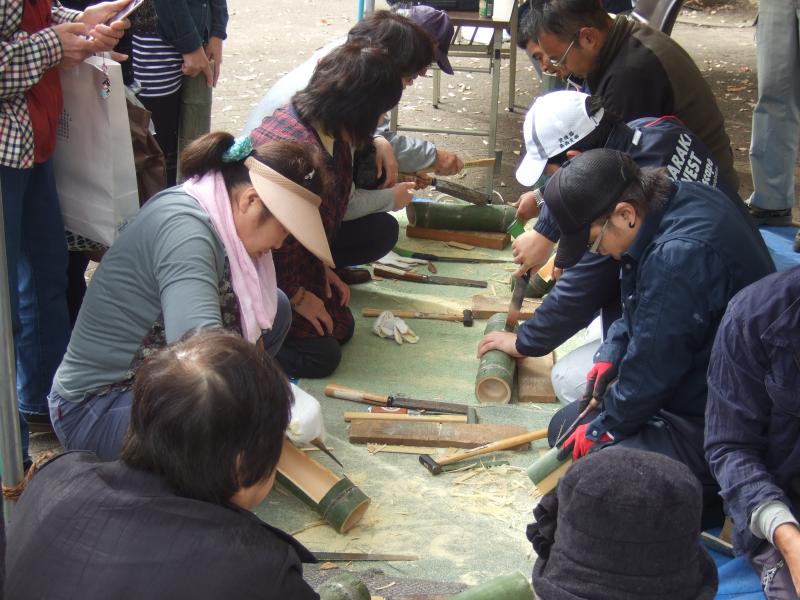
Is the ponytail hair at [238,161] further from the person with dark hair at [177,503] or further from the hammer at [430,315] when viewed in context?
the hammer at [430,315]

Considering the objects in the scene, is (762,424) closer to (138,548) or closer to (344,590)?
(344,590)

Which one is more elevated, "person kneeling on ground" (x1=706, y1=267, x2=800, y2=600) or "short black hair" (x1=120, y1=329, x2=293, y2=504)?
"short black hair" (x1=120, y1=329, x2=293, y2=504)

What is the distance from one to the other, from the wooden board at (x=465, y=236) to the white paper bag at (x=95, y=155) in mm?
2470

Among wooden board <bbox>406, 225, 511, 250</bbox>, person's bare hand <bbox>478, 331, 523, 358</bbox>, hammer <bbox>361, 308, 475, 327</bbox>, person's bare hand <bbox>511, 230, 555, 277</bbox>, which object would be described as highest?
person's bare hand <bbox>511, 230, 555, 277</bbox>

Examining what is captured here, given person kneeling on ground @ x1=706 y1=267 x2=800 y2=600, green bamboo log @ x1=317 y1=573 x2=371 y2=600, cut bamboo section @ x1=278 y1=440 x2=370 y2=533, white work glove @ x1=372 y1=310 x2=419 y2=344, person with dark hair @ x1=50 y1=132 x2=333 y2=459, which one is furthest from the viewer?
white work glove @ x1=372 y1=310 x2=419 y2=344

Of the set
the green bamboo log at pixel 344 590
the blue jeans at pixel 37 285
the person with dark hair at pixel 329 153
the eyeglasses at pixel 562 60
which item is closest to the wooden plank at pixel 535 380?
the person with dark hair at pixel 329 153

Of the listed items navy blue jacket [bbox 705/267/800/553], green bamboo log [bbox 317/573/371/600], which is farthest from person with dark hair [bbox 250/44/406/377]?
navy blue jacket [bbox 705/267/800/553]

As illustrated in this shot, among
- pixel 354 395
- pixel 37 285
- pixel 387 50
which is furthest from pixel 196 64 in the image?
pixel 354 395

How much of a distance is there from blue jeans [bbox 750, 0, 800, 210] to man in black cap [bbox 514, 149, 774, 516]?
113 inches

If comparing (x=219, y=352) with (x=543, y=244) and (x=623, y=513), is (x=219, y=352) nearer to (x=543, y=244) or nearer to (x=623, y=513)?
(x=623, y=513)

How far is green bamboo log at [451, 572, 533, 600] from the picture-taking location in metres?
2.56

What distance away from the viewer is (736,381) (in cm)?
254

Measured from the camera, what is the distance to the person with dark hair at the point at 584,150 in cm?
357

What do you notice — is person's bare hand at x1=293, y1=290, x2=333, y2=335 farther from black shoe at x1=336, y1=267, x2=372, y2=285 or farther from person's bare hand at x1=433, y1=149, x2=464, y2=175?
person's bare hand at x1=433, y1=149, x2=464, y2=175
